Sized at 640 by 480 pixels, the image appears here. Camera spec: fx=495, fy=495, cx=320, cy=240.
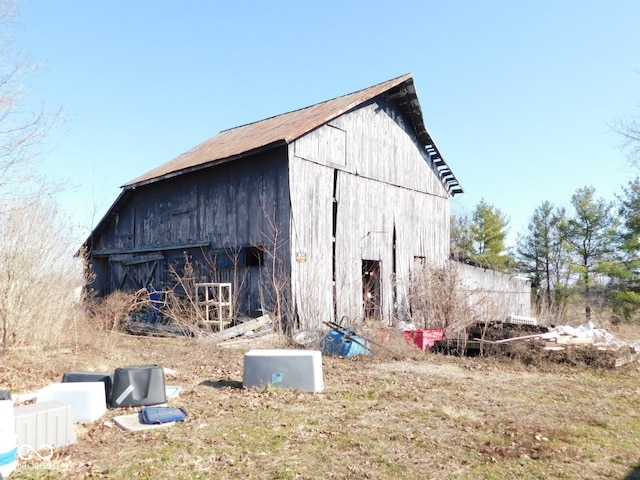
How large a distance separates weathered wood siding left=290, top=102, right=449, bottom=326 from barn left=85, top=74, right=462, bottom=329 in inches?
1.4

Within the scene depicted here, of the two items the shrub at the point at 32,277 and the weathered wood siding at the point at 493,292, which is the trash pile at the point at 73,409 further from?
the weathered wood siding at the point at 493,292

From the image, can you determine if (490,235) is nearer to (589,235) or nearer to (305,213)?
(589,235)

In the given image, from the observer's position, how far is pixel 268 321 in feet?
43.7

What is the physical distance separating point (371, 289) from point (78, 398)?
11411mm

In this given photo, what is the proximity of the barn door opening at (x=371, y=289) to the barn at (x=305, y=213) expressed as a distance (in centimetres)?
4

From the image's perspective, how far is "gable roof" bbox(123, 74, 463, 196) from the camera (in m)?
14.1

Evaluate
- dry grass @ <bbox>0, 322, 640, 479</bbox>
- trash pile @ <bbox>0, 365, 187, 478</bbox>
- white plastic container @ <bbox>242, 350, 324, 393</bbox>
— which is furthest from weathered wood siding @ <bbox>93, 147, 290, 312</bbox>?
trash pile @ <bbox>0, 365, 187, 478</bbox>

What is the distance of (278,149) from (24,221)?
22.7 ft

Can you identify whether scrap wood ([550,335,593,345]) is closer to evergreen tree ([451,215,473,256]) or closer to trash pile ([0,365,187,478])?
trash pile ([0,365,187,478])

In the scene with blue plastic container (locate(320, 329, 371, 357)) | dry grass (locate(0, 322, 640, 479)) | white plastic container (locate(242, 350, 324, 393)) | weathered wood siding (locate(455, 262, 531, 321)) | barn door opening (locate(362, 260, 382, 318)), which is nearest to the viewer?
dry grass (locate(0, 322, 640, 479))

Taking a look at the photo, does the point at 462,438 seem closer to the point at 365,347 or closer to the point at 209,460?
the point at 209,460

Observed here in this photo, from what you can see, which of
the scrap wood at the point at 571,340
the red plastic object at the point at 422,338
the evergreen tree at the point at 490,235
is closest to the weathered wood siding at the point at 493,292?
the red plastic object at the point at 422,338

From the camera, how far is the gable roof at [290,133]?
1406cm

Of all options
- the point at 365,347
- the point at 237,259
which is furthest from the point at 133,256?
the point at 365,347
